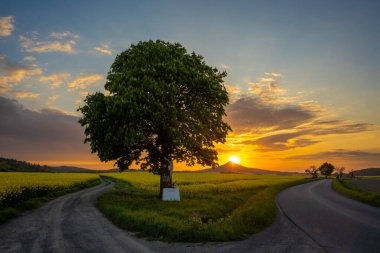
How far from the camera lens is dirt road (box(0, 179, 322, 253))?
13445mm

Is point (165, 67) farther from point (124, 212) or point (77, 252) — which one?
point (77, 252)

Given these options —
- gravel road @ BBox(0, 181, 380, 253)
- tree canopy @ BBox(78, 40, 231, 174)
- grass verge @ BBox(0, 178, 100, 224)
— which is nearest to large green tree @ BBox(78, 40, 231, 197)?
tree canopy @ BBox(78, 40, 231, 174)

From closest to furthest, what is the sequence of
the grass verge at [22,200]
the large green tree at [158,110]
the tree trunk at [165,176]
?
the grass verge at [22,200], the large green tree at [158,110], the tree trunk at [165,176]

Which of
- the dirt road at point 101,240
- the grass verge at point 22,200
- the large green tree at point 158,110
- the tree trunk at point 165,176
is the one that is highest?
the large green tree at point 158,110

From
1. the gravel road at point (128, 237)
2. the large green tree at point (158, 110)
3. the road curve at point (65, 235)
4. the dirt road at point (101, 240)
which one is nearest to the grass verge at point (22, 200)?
the road curve at point (65, 235)

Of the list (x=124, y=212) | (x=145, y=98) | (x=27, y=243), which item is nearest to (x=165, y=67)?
(x=145, y=98)

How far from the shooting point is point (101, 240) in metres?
15.0

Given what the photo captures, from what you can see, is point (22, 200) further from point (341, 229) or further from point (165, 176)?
point (341, 229)

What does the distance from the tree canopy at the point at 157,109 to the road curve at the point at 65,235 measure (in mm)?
8874

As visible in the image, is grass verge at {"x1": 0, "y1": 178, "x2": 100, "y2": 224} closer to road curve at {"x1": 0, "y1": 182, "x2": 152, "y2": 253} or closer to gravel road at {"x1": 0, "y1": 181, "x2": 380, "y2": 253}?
road curve at {"x1": 0, "y1": 182, "x2": 152, "y2": 253}

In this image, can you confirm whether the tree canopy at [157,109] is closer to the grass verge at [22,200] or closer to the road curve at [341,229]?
the grass verge at [22,200]

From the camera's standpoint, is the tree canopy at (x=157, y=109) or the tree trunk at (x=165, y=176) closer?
the tree canopy at (x=157, y=109)

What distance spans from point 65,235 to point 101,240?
90.4 inches

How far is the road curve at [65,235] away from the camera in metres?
13.7
